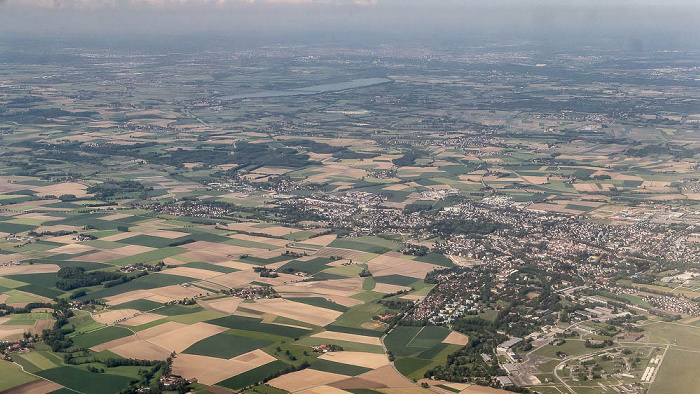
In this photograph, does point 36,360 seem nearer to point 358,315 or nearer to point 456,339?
point 358,315

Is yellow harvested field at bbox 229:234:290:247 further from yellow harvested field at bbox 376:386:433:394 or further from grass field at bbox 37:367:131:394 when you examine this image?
yellow harvested field at bbox 376:386:433:394

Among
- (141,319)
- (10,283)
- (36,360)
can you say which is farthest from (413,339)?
(10,283)

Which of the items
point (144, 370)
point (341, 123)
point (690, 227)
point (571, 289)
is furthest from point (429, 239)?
point (341, 123)

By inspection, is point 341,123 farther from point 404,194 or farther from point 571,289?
point 571,289

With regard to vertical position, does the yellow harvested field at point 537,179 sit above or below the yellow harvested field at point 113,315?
above

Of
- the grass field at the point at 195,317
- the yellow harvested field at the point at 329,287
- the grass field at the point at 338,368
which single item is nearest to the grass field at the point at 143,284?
the grass field at the point at 195,317

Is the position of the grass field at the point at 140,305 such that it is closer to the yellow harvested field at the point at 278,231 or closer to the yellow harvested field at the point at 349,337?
the yellow harvested field at the point at 349,337

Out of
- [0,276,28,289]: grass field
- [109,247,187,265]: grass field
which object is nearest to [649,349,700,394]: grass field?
[109,247,187,265]: grass field
